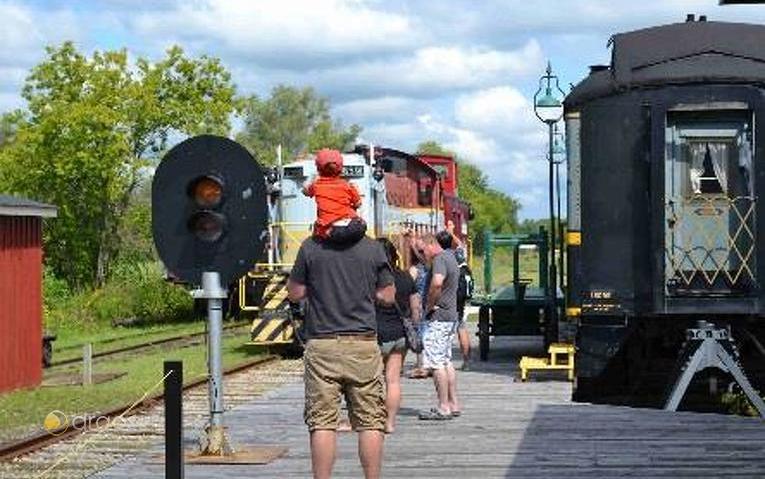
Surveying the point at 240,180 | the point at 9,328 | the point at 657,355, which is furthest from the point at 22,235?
the point at 240,180

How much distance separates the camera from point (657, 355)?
16422mm

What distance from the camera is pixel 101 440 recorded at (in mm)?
13344

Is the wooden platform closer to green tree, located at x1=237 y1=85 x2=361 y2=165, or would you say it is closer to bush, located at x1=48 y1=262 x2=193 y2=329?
bush, located at x1=48 y1=262 x2=193 y2=329

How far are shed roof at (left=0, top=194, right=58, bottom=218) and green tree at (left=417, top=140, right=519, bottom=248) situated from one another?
313 feet

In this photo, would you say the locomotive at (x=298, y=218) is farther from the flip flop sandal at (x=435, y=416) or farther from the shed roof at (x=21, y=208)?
the flip flop sandal at (x=435, y=416)

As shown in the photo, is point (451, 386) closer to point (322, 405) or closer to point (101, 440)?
point (101, 440)

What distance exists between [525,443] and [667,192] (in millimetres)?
3940

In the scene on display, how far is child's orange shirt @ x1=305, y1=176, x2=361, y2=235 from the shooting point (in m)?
8.85

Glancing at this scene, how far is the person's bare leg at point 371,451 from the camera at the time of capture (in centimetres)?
864

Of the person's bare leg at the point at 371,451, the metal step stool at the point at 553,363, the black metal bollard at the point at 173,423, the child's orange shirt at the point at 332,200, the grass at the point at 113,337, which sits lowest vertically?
the grass at the point at 113,337

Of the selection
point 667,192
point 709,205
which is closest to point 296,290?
point 667,192

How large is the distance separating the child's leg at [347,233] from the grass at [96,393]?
488cm

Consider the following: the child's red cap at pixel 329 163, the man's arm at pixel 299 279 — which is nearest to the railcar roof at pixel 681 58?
the child's red cap at pixel 329 163

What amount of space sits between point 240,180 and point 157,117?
3312cm
